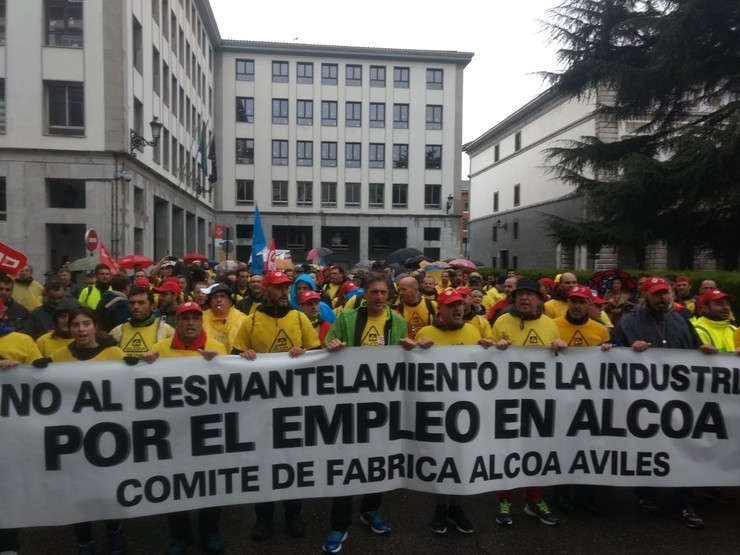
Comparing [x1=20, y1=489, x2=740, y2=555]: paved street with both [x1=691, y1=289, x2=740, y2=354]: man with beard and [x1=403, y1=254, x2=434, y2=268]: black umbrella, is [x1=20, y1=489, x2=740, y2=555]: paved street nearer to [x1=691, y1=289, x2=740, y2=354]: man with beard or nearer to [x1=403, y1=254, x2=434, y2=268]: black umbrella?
[x1=691, y1=289, x2=740, y2=354]: man with beard

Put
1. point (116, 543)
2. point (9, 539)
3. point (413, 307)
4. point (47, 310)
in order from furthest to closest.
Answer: point (413, 307) < point (47, 310) < point (116, 543) < point (9, 539)

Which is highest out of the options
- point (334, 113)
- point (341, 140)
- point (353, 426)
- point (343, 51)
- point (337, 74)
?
point (343, 51)

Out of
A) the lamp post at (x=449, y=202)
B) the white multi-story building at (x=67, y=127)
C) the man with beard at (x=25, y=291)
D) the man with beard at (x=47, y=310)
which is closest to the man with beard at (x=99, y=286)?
the man with beard at (x=25, y=291)

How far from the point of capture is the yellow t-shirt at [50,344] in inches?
173

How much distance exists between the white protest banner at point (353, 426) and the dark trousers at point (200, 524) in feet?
0.38

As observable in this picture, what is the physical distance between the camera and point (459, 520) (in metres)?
4.25

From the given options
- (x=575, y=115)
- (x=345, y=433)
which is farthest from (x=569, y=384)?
(x=575, y=115)

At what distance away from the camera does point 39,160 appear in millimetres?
21500

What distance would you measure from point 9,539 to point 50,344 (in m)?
1.36

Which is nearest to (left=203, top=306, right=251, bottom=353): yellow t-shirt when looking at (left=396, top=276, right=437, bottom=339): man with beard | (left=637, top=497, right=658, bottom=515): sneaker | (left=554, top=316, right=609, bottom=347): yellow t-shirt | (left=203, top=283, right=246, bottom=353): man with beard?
(left=203, top=283, right=246, bottom=353): man with beard

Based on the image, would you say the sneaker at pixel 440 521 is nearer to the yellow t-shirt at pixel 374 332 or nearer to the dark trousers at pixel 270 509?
the dark trousers at pixel 270 509

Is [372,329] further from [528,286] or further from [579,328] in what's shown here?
[579,328]

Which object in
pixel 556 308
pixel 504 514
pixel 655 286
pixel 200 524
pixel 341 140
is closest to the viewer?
pixel 200 524

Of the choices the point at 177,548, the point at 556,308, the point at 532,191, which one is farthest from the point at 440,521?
the point at 532,191
